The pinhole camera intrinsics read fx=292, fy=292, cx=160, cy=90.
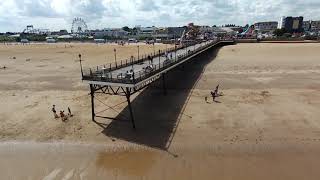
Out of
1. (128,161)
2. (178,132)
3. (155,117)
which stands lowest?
(128,161)

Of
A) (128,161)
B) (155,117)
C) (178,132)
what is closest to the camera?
(128,161)

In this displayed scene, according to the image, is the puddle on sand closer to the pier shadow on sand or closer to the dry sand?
the dry sand

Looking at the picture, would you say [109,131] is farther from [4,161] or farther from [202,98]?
[202,98]

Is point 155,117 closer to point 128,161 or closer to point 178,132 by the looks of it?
point 178,132

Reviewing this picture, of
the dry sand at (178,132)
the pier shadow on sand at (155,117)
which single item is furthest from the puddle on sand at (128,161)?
the pier shadow on sand at (155,117)

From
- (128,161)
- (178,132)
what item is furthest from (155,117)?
(128,161)

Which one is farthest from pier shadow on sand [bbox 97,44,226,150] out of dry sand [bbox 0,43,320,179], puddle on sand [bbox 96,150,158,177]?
puddle on sand [bbox 96,150,158,177]
